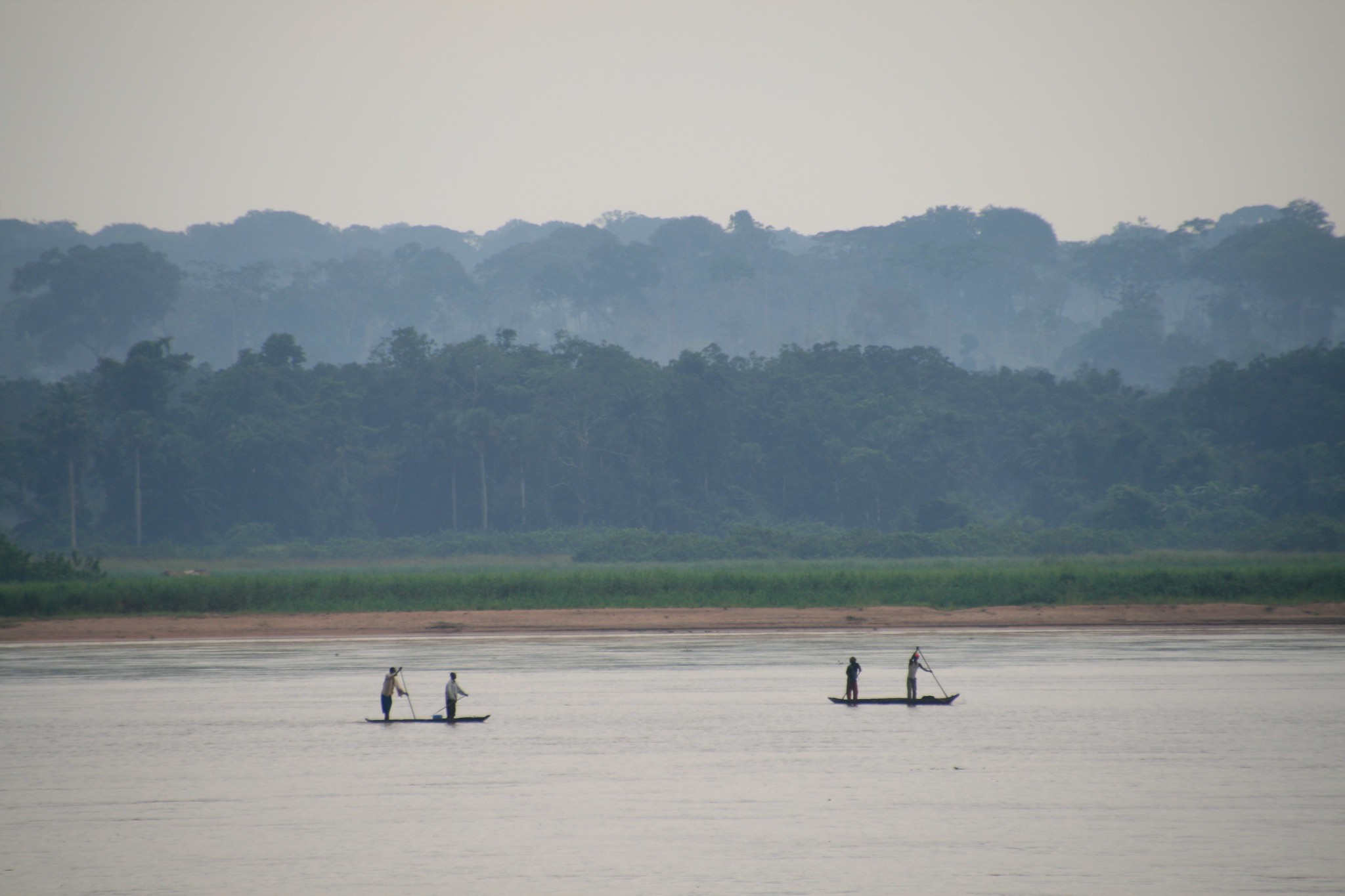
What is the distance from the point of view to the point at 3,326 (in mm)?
150500

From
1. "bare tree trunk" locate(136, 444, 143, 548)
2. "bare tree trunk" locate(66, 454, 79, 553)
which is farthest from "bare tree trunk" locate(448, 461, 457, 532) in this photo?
"bare tree trunk" locate(66, 454, 79, 553)

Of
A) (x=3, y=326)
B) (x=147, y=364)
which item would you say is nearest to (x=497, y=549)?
(x=147, y=364)

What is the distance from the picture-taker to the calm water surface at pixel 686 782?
17.9 m

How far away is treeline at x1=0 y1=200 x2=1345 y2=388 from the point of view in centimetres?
14612

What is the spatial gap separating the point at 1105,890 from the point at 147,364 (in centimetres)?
9214

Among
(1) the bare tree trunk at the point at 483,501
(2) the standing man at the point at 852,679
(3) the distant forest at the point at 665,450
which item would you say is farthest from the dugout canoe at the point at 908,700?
(1) the bare tree trunk at the point at 483,501

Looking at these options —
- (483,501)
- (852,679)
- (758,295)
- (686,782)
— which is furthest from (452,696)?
(758,295)

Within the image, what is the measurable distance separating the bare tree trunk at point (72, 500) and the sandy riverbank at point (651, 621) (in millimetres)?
37770

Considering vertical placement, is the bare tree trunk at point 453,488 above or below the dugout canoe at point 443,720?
above

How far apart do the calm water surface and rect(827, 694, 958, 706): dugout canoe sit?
11.5 inches

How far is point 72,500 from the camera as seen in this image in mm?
88125

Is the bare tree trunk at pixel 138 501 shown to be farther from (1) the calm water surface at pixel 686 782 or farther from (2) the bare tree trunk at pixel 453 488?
(1) the calm water surface at pixel 686 782

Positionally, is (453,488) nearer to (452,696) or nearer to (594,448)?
(594,448)

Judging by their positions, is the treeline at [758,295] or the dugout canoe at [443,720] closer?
the dugout canoe at [443,720]
